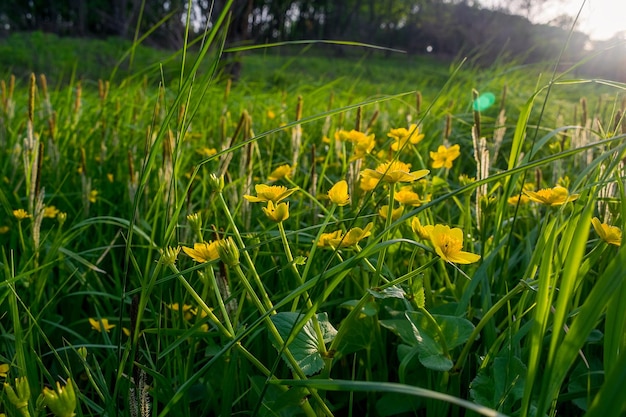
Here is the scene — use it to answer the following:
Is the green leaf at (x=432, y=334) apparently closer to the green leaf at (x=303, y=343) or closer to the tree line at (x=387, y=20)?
the green leaf at (x=303, y=343)

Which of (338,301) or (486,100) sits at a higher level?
(486,100)

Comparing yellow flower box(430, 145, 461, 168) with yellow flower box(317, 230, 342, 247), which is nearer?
yellow flower box(317, 230, 342, 247)

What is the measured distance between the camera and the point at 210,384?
33.1 inches

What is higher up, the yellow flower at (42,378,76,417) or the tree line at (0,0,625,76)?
the tree line at (0,0,625,76)

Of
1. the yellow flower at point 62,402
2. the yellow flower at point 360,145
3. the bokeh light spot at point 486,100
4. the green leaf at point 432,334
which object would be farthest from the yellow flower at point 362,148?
the bokeh light spot at point 486,100

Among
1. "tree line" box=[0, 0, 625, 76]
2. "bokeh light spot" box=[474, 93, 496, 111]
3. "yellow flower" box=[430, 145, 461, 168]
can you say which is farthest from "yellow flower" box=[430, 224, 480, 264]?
"tree line" box=[0, 0, 625, 76]

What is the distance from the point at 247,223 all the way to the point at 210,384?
340 mm

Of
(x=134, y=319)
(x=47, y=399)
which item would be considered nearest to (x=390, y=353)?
(x=134, y=319)

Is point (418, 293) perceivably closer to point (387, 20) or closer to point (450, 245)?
point (450, 245)

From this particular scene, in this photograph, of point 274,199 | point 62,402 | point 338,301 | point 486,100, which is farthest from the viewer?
point 486,100

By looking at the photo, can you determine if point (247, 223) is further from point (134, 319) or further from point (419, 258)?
point (134, 319)

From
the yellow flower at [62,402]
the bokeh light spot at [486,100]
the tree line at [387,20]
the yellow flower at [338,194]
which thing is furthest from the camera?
the tree line at [387,20]

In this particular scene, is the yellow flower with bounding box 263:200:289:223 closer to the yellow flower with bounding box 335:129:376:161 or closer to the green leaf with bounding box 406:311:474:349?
the green leaf with bounding box 406:311:474:349

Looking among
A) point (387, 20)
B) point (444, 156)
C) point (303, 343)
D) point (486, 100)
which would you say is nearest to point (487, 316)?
point (303, 343)
